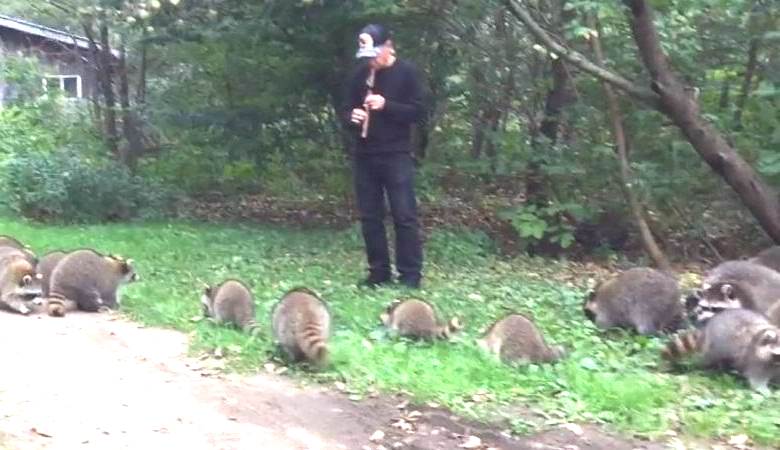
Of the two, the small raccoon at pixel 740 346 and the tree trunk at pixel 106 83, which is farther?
the tree trunk at pixel 106 83

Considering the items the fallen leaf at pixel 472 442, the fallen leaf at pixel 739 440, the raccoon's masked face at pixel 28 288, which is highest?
the raccoon's masked face at pixel 28 288

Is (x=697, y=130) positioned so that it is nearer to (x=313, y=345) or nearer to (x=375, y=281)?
(x=375, y=281)

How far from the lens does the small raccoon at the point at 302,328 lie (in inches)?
288

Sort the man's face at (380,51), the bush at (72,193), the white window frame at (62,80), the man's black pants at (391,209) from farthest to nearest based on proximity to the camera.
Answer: the white window frame at (62,80)
the bush at (72,193)
the man's black pants at (391,209)
the man's face at (380,51)

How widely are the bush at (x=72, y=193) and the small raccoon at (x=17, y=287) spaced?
620 cm

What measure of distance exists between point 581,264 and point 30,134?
10.9 metres

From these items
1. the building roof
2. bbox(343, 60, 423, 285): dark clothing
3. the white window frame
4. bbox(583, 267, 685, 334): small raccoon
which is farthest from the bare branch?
the white window frame

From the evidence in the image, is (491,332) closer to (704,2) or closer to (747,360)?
(747,360)

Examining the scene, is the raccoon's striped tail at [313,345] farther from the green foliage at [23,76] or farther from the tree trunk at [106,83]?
the green foliage at [23,76]

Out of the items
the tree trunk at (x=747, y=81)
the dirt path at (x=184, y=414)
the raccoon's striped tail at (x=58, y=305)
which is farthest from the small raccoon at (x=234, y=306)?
the tree trunk at (x=747, y=81)

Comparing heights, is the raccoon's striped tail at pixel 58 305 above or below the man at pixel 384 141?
below

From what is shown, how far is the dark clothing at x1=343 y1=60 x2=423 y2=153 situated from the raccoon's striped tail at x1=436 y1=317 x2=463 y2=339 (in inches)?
77.1

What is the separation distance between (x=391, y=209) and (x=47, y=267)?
111 inches

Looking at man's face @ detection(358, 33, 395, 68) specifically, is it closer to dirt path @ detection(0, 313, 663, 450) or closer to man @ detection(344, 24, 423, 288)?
man @ detection(344, 24, 423, 288)
